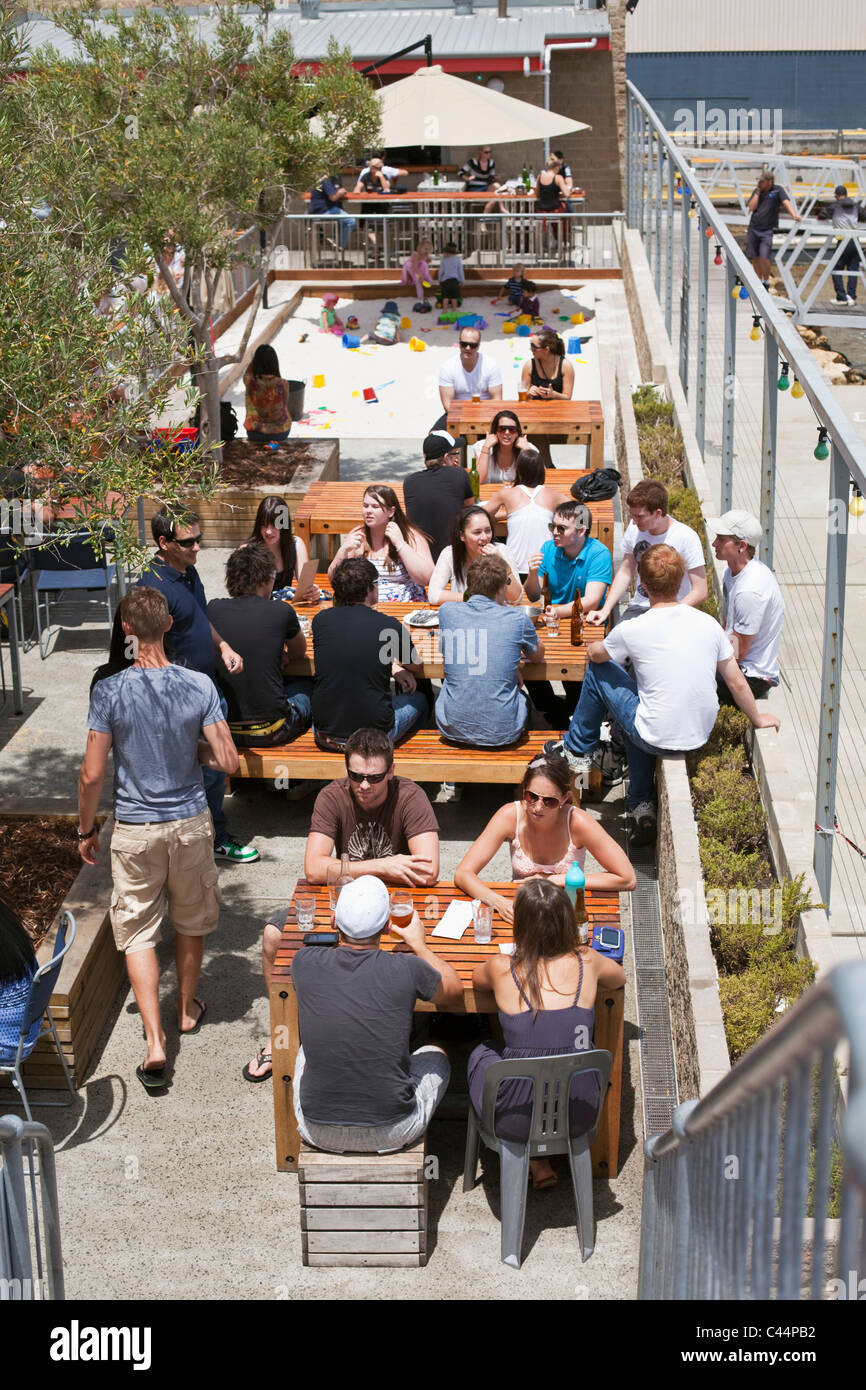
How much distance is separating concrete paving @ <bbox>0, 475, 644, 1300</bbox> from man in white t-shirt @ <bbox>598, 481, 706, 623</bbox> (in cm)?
265

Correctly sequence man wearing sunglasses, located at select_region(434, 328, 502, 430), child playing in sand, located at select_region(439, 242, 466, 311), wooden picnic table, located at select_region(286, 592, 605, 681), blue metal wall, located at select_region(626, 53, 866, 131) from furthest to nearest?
blue metal wall, located at select_region(626, 53, 866, 131), child playing in sand, located at select_region(439, 242, 466, 311), man wearing sunglasses, located at select_region(434, 328, 502, 430), wooden picnic table, located at select_region(286, 592, 605, 681)

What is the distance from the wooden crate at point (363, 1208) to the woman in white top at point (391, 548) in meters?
4.40

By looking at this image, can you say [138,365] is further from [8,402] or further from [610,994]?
[610,994]

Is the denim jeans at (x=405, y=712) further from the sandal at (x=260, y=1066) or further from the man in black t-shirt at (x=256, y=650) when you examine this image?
the sandal at (x=260, y=1066)

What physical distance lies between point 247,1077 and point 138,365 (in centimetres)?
285

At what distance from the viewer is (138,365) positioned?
6.28 metres

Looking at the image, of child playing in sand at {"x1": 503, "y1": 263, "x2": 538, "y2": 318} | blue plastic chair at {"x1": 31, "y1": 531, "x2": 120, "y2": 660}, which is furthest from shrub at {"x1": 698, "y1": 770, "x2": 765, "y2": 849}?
child playing in sand at {"x1": 503, "y1": 263, "x2": 538, "y2": 318}

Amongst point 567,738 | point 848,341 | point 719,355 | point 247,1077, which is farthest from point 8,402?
point 848,341

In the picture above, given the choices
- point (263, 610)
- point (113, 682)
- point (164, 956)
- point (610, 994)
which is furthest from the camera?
point (263, 610)

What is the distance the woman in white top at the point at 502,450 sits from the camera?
10375 mm

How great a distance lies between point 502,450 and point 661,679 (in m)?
3.82

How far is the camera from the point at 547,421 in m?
12.2

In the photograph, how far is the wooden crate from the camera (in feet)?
16.4

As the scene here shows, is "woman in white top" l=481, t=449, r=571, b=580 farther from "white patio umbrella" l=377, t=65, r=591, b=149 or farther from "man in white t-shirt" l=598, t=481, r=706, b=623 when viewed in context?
"white patio umbrella" l=377, t=65, r=591, b=149
